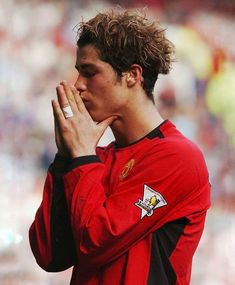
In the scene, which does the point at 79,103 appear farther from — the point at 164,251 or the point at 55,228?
the point at 164,251

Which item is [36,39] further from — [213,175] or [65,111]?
[65,111]

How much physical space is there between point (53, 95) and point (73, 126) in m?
1.99

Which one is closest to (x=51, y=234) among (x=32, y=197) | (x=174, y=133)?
(x=174, y=133)

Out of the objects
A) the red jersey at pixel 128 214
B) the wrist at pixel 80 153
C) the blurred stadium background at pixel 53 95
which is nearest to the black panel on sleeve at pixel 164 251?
the red jersey at pixel 128 214

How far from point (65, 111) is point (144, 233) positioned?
49 cm

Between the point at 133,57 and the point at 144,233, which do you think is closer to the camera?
the point at 144,233

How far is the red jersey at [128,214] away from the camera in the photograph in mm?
2141

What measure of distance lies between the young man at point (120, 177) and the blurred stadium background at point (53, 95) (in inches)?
70.9

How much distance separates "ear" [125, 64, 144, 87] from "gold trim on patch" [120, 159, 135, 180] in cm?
28

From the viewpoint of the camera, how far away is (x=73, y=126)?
2.29 meters

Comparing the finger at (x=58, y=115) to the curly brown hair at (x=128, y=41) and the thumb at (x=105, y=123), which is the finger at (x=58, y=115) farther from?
the curly brown hair at (x=128, y=41)

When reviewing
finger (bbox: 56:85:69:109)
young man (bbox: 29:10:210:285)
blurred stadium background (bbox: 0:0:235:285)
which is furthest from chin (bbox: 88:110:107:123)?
blurred stadium background (bbox: 0:0:235:285)

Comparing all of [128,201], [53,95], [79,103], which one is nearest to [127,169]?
[128,201]

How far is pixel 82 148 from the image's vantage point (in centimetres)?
225
